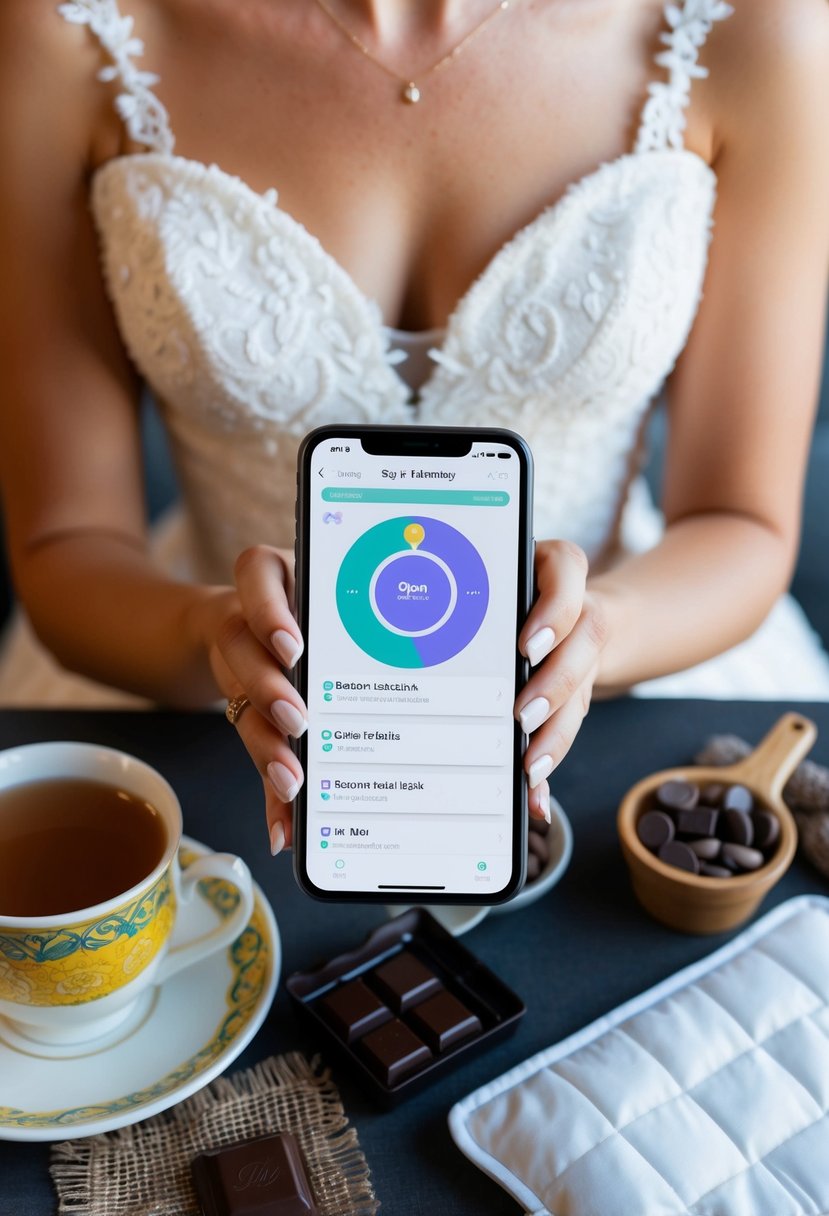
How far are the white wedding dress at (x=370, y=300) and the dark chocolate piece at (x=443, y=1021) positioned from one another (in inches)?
21.3

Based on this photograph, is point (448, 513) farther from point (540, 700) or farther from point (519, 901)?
point (519, 901)

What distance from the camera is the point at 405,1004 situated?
58cm

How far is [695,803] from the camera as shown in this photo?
694 millimetres

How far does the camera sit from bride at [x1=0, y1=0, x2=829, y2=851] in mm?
917

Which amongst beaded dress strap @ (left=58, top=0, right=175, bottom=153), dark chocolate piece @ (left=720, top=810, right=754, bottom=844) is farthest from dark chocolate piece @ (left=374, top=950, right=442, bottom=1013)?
beaded dress strap @ (left=58, top=0, right=175, bottom=153)

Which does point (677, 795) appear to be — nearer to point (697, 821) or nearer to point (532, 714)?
point (697, 821)

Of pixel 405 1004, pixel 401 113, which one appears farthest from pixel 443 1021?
pixel 401 113

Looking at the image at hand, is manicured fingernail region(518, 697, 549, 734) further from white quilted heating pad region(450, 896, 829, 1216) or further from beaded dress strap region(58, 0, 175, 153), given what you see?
beaded dress strap region(58, 0, 175, 153)

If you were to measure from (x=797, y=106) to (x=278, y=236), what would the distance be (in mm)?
461

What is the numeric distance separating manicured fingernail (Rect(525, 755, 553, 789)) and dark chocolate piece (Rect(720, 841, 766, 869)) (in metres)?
0.16

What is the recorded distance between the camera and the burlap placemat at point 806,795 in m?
0.70

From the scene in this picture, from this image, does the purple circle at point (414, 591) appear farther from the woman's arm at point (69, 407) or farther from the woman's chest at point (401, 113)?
the woman's chest at point (401, 113)

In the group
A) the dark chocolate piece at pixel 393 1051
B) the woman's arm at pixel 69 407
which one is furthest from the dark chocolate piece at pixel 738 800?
the woman's arm at pixel 69 407

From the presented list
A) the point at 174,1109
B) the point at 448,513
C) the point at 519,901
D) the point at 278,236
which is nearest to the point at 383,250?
the point at 278,236
